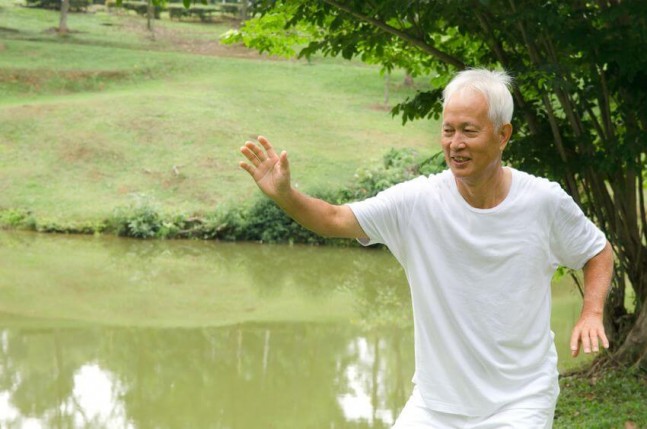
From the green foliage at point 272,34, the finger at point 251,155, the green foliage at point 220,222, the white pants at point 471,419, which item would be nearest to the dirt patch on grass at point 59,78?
the green foliage at point 220,222

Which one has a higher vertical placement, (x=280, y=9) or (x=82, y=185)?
(x=280, y=9)

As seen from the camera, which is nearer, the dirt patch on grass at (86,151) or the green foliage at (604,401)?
the green foliage at (604,401)

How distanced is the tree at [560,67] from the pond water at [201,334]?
2.63m

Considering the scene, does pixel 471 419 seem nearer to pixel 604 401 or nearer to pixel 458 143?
pixel 458 143

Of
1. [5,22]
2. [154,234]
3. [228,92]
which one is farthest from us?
[5,22]

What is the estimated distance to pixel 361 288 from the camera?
17.3 metres

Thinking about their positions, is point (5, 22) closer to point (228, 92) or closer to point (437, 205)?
point (228, 92)

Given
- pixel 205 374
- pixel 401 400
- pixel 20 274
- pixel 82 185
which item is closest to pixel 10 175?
pixel 82 185

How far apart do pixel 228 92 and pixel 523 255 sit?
2971cm

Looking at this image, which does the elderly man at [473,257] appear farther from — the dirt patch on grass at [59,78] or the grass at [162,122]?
the dirt patch on grass at [59,78]

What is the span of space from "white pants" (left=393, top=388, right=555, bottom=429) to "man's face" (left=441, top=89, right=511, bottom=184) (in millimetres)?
751

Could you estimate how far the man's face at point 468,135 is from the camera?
344 centimetres

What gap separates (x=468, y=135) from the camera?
11.3 feet

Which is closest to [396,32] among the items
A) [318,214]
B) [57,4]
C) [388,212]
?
[388,212]
